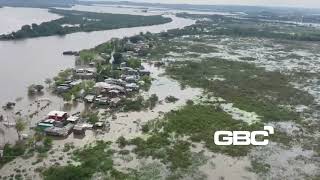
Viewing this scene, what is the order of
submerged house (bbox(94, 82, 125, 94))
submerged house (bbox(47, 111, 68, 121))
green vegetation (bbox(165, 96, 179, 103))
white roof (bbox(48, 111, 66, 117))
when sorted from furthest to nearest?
submerged house (bbox(94, 82, 125, 94)) < green vegetation (bbox(165, 96, 179, 103)) < white roof (bbox(48, 111, 66, 117)) < submerged house (bbox(47, 111, 68, 121))

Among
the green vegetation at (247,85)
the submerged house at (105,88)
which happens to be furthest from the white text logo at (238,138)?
the submerged house at (105,88)

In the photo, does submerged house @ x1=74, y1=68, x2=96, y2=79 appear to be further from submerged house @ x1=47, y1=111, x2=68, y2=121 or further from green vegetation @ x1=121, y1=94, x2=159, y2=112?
submerged house @ x1=47, y1=111, x2=68, y2=121

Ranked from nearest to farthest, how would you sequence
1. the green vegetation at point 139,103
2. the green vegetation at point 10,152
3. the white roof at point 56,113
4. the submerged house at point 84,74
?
the green vegetation at point 10,152 < the white roof at point 56,113 < the green vegetation at point 139,103 < the submerged house at point 84,74

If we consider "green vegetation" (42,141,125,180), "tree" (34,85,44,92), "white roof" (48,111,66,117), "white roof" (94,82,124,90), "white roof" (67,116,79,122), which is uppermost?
"white roof" (94,82,124,90)

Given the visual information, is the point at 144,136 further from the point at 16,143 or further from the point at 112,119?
the point at 16,143

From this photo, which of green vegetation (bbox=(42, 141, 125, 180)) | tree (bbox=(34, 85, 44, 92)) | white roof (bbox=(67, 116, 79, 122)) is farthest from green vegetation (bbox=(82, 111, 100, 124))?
tree (bbox=(34, 85, 44, 92))

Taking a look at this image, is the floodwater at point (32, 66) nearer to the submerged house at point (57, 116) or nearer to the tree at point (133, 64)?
the submerged house at point (57, 116)

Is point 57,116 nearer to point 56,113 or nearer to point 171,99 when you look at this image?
point 56,113

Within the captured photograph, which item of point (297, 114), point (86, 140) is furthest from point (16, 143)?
point (297, 114)
